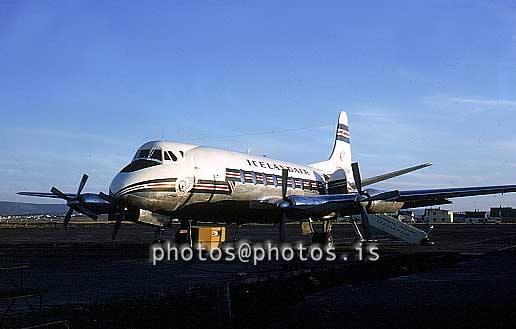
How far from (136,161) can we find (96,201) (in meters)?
5.19

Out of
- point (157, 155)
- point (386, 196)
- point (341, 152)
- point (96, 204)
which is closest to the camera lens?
point (157, 155)

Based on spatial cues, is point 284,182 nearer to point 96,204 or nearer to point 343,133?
point 96,204

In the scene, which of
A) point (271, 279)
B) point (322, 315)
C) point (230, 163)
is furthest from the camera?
point (230, 163)

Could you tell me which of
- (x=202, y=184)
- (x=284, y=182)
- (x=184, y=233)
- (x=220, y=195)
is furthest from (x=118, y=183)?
(x=284, y=182)

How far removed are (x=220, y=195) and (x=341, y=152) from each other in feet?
60.7

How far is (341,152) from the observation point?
4181 cm

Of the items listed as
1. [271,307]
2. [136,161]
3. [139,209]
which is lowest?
[271,307]

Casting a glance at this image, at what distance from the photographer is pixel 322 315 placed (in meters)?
9.62

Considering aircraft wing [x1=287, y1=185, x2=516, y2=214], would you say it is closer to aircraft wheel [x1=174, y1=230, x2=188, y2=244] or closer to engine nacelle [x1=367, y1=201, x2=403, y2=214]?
engine nacelle [x1=367, y1=201, x2=403, y2=214]

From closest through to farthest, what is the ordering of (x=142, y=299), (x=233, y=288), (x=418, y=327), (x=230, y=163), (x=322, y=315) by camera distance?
(x=418, y=327) < (x=322, y=315) < (x=142, y=299) < (x=233, y=288) < (x=230, y=163)

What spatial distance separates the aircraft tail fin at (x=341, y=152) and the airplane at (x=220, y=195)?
777cm

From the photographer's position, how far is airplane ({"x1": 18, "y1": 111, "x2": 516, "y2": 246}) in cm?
2256

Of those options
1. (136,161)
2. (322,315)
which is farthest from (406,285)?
(136,161)

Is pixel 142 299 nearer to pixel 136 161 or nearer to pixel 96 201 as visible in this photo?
pixel 136 161
